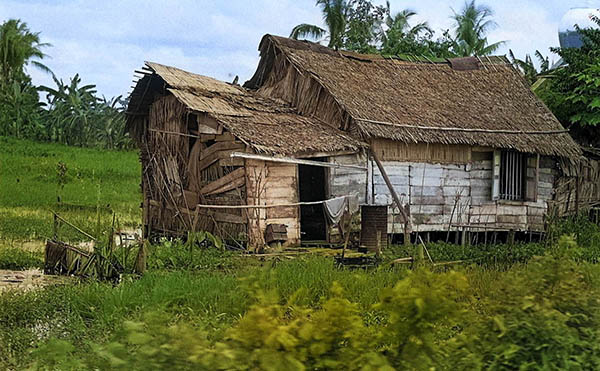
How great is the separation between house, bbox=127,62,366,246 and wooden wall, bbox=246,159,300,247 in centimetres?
2

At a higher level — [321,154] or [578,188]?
[321,154]

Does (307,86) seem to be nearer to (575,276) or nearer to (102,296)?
(102,296)

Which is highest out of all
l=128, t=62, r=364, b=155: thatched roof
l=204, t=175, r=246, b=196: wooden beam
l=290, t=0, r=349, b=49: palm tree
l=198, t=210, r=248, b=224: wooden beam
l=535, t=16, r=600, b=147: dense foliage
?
l=290, t=0, r=349, b=49: palm tree

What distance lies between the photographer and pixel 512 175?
610 inches

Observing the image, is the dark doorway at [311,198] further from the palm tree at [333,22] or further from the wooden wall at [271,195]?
the palm tree at [333,22]

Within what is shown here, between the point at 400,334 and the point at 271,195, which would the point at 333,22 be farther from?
the point at 400,334

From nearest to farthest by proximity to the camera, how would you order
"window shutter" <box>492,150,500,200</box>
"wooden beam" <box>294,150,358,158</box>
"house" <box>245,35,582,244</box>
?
"wooden beam" <box>294,150,358,158</box> < "house" <box>245,35,582,244</box> < "window shutter" <box>492,150,500,200</box>

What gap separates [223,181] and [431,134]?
14.0 feet

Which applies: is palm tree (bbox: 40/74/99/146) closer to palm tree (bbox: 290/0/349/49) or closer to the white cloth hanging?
palm tree (bbox: 290/0/349/49)

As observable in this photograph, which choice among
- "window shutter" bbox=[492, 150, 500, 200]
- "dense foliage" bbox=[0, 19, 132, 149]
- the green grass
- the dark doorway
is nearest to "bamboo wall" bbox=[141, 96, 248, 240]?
the green grass

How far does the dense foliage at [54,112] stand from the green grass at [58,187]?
1.68 metres

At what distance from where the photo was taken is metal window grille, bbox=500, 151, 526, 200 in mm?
15312

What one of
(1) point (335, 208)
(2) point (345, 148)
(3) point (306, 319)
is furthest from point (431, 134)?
(3) point (306, 319)

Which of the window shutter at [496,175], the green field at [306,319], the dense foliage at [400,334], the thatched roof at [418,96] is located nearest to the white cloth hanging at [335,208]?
the thatched roof at [418,96]
